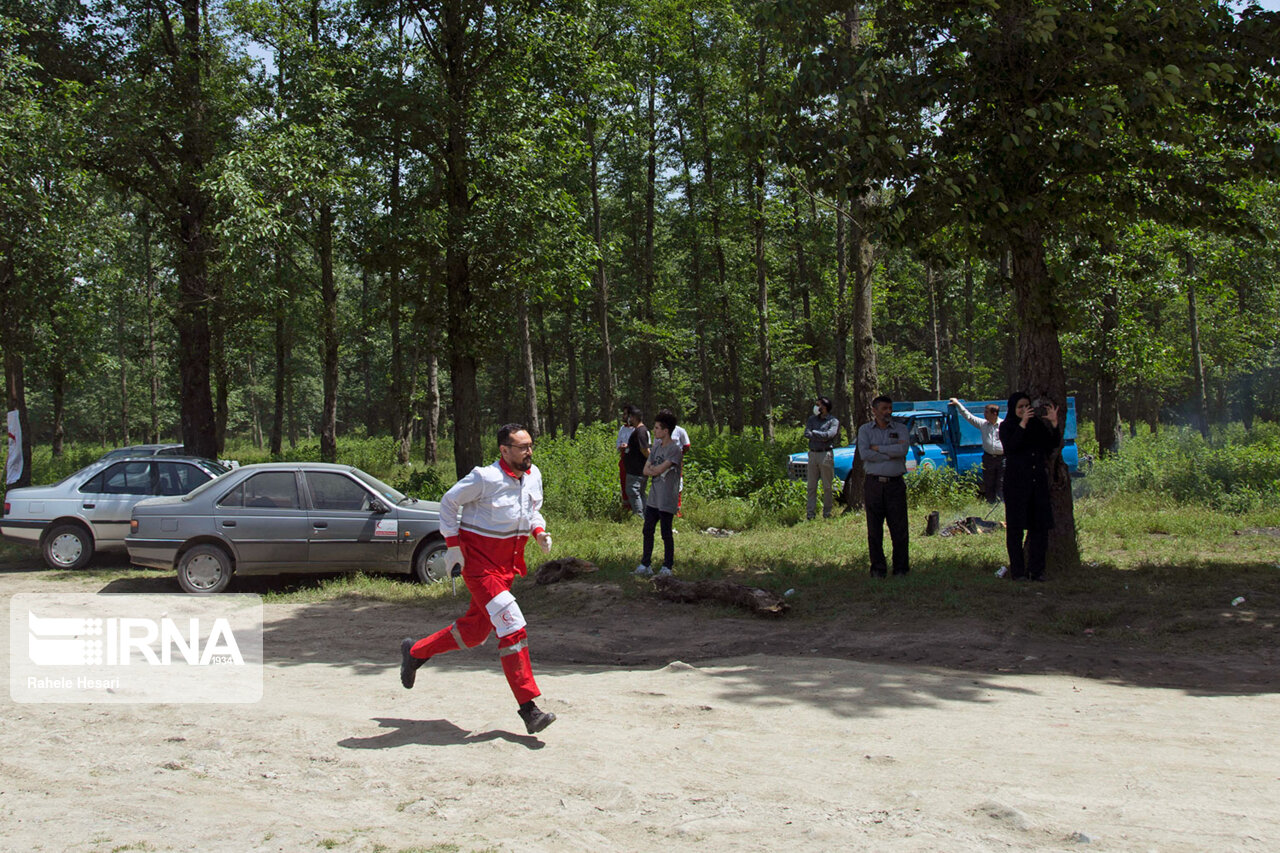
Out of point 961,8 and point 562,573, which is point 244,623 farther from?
point 961,8

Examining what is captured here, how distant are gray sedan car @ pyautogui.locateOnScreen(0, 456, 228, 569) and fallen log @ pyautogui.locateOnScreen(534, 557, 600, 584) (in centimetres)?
677

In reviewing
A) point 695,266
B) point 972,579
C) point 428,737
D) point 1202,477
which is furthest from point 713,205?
point 428,737

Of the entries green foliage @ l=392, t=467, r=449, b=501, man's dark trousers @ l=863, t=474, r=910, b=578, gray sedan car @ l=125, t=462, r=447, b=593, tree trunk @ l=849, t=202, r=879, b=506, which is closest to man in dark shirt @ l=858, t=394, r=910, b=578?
man's dark trousers @ l=863, t=474, r=910, b=578


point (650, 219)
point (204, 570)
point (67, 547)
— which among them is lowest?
point (204, 570)

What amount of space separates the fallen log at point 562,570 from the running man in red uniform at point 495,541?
5.06 metres

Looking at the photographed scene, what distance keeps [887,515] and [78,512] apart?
39.0 feet

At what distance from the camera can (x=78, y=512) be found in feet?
46.2

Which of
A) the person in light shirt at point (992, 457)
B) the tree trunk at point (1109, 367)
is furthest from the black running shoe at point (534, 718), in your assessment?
the tree trunk at point (1109, 367)

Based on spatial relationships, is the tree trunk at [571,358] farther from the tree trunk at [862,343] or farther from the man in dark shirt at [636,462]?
the tree trunk at [862,343]

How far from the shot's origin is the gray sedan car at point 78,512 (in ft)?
45.9

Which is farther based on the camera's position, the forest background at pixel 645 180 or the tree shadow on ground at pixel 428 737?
the forest background at pixel 645 180

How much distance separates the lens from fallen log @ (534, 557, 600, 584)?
1144cm

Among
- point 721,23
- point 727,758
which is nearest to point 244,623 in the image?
point 727,758

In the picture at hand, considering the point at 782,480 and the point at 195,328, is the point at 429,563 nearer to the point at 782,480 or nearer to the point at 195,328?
the point at 782,480
